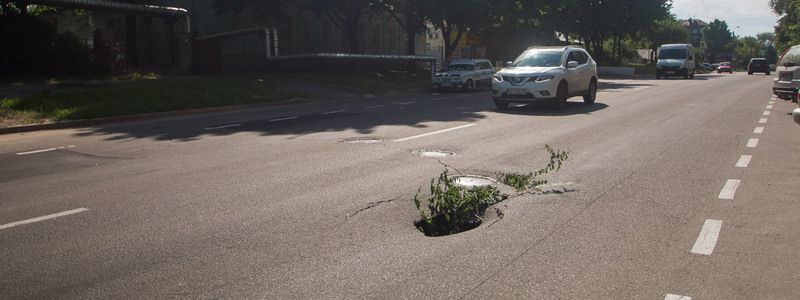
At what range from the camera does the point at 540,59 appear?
58.9 ft

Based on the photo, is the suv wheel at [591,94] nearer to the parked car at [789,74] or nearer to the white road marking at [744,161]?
the parked car at [789,74]

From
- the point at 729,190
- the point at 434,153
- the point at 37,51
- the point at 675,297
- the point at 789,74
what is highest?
the point at 37,51

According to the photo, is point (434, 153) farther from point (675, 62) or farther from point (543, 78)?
point (675, 62)

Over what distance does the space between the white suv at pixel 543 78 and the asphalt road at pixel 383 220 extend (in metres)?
4.92

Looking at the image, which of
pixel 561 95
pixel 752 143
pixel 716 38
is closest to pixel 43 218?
pixel 752 143

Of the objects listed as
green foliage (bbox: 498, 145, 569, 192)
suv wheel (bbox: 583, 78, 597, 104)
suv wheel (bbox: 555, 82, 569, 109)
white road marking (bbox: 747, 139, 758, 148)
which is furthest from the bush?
white road marking (bbox: 747, 139, 758, 148)

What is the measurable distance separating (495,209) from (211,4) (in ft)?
101

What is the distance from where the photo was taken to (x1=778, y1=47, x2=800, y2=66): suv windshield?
17.7m

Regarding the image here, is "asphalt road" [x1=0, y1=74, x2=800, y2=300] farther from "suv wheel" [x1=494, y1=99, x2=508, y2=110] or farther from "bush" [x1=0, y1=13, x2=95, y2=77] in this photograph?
"bush" [x1=0, y1=13, x2=95, y2=77]

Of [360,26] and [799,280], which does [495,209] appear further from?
[360,26]

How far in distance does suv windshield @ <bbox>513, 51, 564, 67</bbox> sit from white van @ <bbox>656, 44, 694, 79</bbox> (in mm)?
30309

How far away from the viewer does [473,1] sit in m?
36.1

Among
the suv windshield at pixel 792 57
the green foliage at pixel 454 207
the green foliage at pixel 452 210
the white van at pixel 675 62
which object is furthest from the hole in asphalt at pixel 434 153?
the white van at pixel 675 62

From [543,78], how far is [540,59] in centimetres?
133
